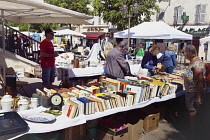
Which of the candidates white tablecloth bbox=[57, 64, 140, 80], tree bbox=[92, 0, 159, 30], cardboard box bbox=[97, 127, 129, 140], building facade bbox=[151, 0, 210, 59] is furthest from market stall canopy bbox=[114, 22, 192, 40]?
building facade bbox=[151, 0, 210, 59]

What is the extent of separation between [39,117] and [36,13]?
2.69m

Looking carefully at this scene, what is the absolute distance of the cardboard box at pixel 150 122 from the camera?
4.19 metres

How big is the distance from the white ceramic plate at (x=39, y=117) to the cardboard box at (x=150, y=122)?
2112 mm

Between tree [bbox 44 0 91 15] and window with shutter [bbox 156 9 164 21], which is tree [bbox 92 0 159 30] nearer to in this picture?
tree [bbox 44 0 91 15]

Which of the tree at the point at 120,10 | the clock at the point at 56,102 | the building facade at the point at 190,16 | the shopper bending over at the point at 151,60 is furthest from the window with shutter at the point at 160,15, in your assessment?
the clock at the point at 56,102

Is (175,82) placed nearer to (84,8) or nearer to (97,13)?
(97,13)

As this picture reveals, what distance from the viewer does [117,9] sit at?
18.7 m

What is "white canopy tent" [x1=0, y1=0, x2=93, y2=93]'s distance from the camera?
10.8ft

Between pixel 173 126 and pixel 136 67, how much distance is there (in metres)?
3.35

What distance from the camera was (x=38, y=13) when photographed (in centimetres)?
458

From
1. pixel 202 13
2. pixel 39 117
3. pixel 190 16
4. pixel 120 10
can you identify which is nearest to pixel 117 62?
pixel 39 117

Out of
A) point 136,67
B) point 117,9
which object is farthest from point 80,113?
point 117,9

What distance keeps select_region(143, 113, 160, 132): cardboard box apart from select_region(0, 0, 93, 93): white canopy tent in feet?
7.65

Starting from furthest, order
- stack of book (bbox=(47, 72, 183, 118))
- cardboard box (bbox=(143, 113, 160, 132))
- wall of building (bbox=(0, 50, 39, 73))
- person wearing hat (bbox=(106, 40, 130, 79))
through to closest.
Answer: wall of building (bbox=(0, 50, 39, 73)), person wearing hat (bbox=(106, 40, 130, 79)), cardboard box (bbox=(143, 113, 160, 132)), stack of book (bbox=(47, 72, 183, 118))
